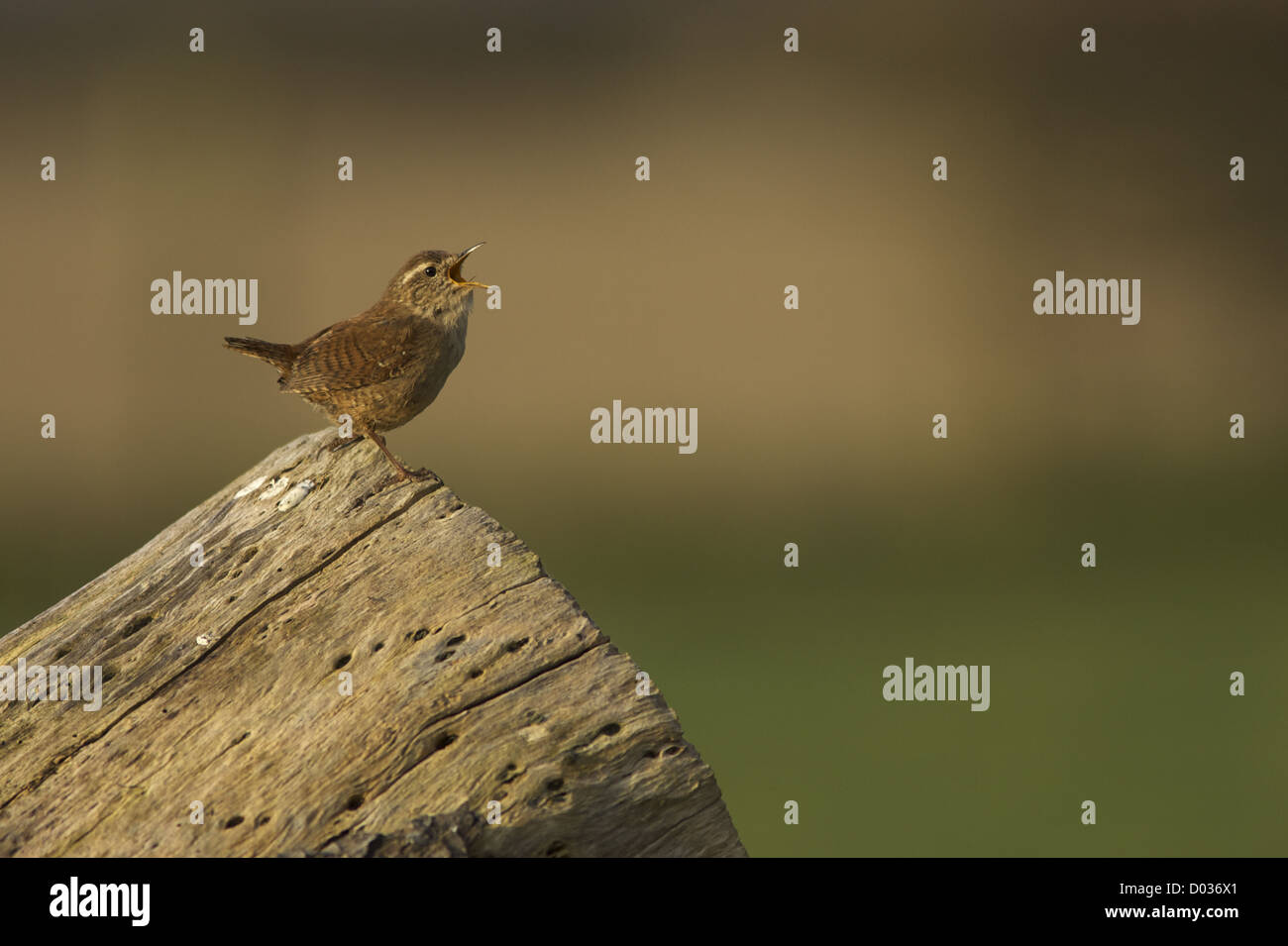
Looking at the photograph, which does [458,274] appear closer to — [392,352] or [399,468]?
[392,352]

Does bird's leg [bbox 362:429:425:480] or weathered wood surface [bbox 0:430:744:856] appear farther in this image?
bird's leg [bbox 362:429:425:480]

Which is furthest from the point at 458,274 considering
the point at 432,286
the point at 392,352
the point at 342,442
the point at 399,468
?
the point at 399,468

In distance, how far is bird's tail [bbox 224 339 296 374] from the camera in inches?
198

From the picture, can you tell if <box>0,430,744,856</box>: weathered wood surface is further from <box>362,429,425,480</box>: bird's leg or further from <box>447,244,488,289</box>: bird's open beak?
<box>447,244,488,289</box>: bird's open beak

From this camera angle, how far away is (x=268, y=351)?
5051mm

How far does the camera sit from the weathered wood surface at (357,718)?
2.91m

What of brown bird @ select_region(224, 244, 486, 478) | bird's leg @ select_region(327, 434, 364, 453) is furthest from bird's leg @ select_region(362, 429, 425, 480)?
brown bird @ select_region(224, 244, 486, 478)

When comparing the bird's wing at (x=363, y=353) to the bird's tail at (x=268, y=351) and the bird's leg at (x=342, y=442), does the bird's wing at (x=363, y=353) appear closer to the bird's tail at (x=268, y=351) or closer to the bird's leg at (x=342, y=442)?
the bird's tail at (x=268, y=351)

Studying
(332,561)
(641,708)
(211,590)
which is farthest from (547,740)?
(211,590)

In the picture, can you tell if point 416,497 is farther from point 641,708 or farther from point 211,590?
point 641,708

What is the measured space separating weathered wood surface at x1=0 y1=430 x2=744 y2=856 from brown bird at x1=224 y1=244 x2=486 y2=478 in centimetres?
94

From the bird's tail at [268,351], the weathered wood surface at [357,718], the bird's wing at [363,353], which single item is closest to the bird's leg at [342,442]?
the bird's wing at [363,353]

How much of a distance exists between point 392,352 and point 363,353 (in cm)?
10

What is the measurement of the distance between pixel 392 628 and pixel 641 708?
665mm
